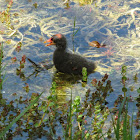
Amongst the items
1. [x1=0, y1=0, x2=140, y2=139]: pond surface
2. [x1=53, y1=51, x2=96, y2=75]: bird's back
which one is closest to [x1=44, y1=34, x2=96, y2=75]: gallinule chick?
[x1=53, y1=51, x2=96, y2=75]: bird's back

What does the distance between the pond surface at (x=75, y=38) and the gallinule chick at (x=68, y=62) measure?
0.19 metres

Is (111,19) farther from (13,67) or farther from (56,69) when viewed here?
(13,67)

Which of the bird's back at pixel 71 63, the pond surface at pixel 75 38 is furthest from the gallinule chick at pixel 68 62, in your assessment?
the pond surface at pixel 75 38

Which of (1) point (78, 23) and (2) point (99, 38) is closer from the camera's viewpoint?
(2) point (99, 38)

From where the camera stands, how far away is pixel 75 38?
26.5 feet

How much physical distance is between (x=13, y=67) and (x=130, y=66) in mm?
2421

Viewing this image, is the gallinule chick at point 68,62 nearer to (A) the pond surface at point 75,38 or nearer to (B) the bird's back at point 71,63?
(B) the bird's back at point 71,63

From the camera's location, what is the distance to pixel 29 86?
6.21 m

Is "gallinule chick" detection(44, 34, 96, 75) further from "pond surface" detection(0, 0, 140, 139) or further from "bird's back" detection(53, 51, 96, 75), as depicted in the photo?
"pond surface" detection(0, 0, 140, 139)

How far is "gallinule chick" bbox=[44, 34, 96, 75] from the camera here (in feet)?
22.3

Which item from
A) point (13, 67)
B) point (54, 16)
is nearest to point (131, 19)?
point (54, 16)

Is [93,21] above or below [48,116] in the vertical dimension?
above

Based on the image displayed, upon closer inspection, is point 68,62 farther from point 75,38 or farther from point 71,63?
point 75,38

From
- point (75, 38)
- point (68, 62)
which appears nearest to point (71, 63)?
point (68, 62)
